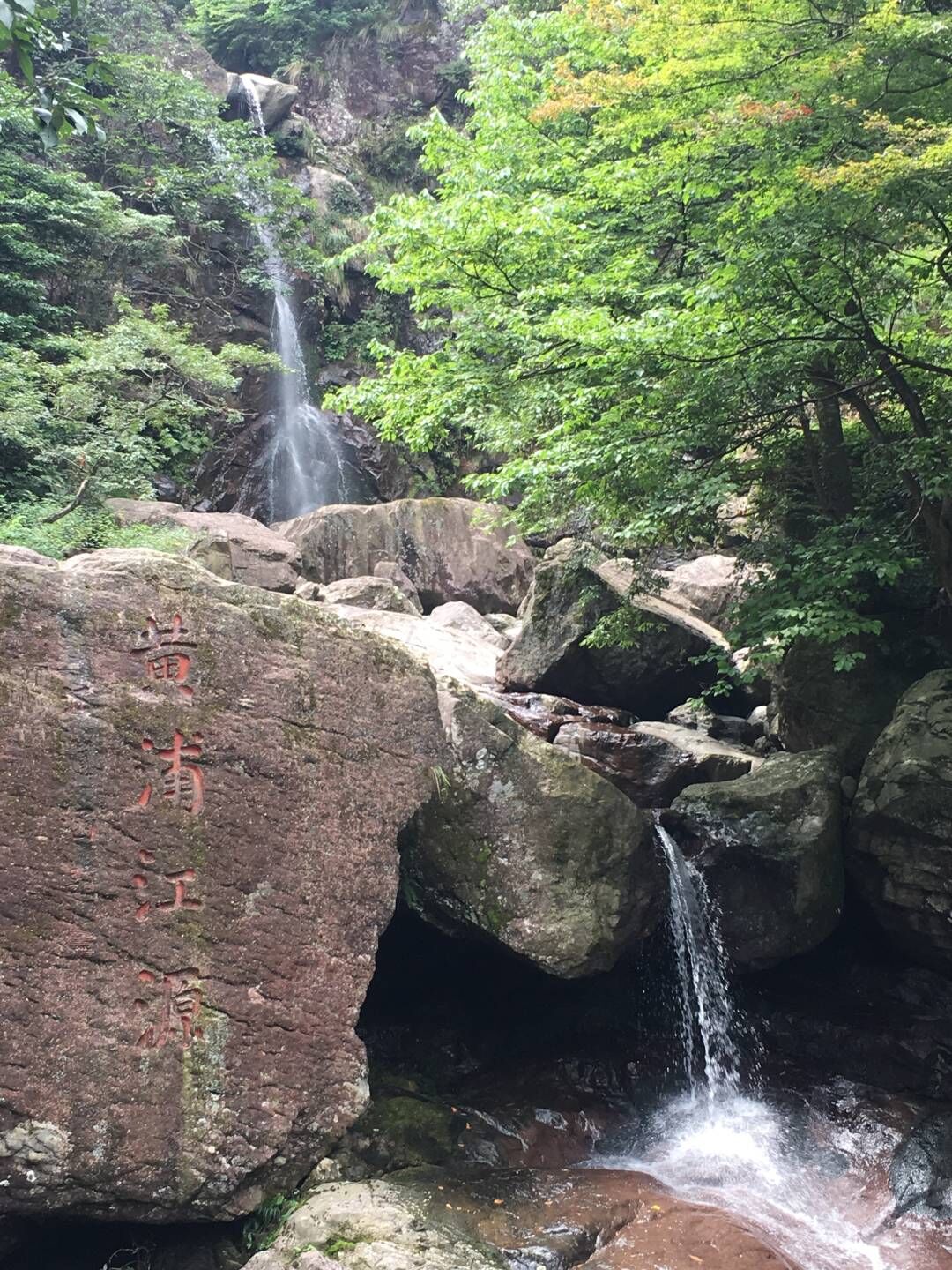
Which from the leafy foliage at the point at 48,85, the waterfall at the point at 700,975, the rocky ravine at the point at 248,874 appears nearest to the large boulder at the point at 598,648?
the waterfall at the point at 700,975

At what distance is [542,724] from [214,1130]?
6778 mm

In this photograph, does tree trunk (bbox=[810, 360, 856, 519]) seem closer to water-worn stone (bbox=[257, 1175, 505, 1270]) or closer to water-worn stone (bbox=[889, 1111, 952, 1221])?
water-worn stone (bbox=[889, 1111, 952, 1221])

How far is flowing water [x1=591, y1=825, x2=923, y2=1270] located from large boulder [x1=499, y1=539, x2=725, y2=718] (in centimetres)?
423

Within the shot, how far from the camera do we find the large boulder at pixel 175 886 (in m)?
3.91

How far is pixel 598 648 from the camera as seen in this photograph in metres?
11.4

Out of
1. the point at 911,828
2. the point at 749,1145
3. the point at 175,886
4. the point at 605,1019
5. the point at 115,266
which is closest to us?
the point at 175,886

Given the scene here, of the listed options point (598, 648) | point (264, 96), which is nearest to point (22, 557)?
point (598, 648)

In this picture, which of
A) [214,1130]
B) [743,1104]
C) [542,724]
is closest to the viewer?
[214,1130]

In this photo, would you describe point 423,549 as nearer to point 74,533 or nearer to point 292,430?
point 292,430

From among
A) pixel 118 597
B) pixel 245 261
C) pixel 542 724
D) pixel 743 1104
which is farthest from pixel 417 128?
pixel 245 261

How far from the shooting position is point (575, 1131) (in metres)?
6.04

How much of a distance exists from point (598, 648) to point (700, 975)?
4.95 metres

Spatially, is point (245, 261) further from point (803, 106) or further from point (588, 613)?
point (803, 106)

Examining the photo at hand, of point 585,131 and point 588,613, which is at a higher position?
point 585,131
